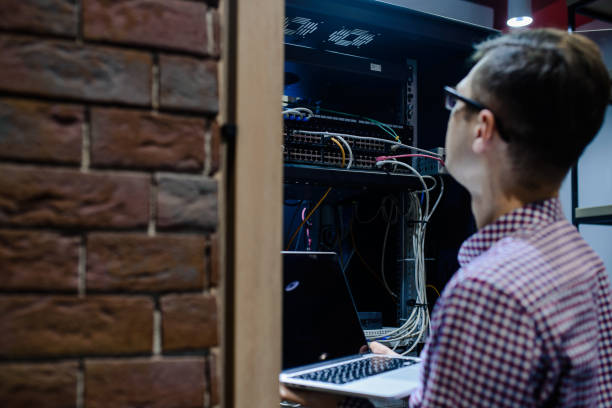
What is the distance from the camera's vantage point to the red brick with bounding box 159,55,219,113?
0.54m

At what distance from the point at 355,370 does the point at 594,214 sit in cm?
92

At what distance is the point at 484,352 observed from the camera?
2.14ft

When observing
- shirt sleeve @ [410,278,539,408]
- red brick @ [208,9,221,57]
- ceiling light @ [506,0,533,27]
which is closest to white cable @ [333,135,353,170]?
shirt sleeve @ [410,278,539,408]

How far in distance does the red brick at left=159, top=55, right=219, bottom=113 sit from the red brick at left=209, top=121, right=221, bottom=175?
0.02 m

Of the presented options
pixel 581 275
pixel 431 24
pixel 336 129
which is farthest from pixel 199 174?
pixel 431 24

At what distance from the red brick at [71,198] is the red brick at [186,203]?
2cm

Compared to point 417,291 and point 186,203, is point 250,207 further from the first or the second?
point 417,291

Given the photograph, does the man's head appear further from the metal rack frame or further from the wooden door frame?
the metal rack frame

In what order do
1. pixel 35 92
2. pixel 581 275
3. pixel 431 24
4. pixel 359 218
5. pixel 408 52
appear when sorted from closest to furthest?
pixel 35 92 → pixel 581 275 → pixel 431 24 → pixel 408 52 → pixel 359 218

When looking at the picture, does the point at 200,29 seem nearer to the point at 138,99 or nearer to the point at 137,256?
the point at 138,99

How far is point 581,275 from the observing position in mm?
722

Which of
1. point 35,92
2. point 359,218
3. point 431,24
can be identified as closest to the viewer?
point 35,92

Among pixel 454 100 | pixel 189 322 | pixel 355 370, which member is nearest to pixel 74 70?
pixel 189 322

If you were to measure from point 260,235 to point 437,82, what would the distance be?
1.50 meters
